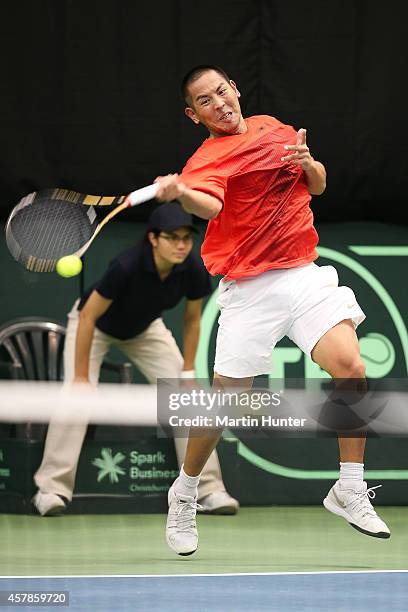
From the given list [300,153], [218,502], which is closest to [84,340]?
[218,502]

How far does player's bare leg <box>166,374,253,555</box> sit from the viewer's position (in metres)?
4.55

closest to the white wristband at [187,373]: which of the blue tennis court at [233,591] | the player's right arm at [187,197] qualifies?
the blue tennis court at [233,591]

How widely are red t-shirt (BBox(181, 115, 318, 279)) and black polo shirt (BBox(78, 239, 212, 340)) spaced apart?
1.93 meters

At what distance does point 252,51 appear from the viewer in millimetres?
6980

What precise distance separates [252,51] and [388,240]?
1.20m

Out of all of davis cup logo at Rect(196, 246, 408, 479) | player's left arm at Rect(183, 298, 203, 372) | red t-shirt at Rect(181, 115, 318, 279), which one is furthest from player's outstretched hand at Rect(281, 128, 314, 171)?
davis cup logo at Rect(196, 246, 408, 479)

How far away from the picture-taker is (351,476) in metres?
4.43

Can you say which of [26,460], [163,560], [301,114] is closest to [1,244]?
[26,460]

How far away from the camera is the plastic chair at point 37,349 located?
23.2 feet

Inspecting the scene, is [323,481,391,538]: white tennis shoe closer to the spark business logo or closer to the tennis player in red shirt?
A: the tennis player in red shirt

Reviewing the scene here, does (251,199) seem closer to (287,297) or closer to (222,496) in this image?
(287,297)

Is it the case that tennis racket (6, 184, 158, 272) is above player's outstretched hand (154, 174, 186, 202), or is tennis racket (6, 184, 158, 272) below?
below

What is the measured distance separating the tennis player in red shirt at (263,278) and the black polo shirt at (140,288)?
1888 millimetres

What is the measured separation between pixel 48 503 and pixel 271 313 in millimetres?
2473
